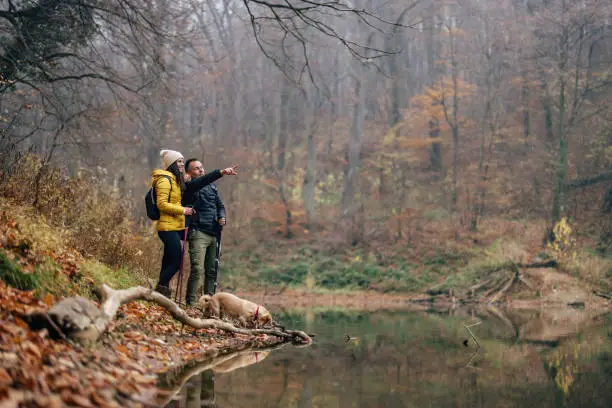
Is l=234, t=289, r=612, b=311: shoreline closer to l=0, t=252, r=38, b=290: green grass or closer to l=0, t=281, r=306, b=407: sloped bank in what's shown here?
l=0, t=281, r=306, b=407: sloped bank

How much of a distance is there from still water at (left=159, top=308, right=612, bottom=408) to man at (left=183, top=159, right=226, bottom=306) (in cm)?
211

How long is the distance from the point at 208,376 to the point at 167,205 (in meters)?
3.65

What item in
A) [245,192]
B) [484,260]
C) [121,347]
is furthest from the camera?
[245,192]

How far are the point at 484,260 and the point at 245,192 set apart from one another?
13.4m

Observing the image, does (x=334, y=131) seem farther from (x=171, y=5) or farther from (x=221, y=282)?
(x=171, y=5)

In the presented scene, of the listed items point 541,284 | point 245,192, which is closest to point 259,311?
point 541,284

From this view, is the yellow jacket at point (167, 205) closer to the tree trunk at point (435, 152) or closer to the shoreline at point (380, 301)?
the shoreline at point (380, 301)

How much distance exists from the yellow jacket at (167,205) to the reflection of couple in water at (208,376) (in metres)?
2.25

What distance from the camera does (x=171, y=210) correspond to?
9.34 m

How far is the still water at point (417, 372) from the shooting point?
5.50 meters

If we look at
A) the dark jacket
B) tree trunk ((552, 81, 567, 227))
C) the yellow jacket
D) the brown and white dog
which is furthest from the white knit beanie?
tree trunk ((552, 81, 567, 227))

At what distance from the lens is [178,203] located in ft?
31.8

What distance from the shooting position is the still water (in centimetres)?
550

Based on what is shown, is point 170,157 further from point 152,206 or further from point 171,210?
point 171,210
